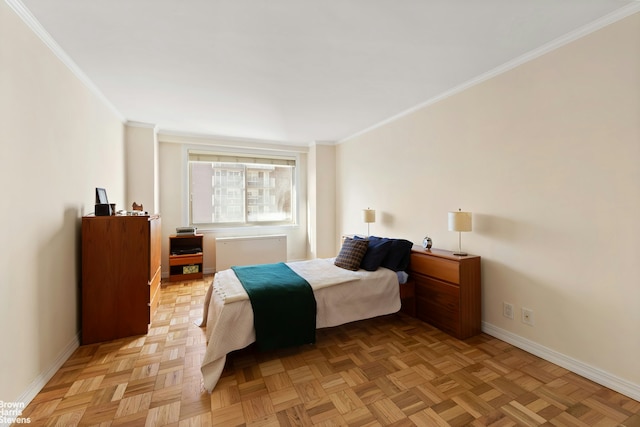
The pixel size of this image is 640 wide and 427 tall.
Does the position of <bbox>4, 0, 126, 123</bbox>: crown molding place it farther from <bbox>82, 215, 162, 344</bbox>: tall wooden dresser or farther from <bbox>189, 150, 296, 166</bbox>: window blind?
<bbox>189, 150, 296, 166</bbox>: window blind

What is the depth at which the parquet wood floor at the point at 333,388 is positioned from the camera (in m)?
1.60

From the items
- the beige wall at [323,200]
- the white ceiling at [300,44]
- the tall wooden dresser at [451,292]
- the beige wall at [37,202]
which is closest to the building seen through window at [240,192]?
the beige wall at [323,200]

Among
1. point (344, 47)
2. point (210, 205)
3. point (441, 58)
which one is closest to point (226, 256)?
point (210, 205)

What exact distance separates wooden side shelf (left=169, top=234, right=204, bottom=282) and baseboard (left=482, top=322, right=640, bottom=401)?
4200 millimetres

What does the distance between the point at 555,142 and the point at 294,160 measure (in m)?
4.31

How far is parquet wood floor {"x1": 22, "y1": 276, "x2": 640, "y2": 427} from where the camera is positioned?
1601 millimetres

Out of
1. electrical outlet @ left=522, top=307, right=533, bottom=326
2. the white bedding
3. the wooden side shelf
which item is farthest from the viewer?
the wooden side shelf

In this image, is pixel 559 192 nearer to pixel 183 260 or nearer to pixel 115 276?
pixel 115 276

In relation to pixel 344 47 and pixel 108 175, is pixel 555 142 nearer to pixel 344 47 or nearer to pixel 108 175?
pixel 344 47

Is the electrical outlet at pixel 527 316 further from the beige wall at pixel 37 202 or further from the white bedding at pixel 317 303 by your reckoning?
the beige wall at pixel 37 202

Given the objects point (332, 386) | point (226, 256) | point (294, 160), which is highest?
point (294, 160)

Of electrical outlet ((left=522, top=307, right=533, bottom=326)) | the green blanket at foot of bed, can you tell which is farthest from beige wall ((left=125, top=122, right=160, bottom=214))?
electrical outlet ((left=522, top=307, right=533, bottom=326))

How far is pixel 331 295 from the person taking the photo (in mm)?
2516

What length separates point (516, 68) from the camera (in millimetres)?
2328
